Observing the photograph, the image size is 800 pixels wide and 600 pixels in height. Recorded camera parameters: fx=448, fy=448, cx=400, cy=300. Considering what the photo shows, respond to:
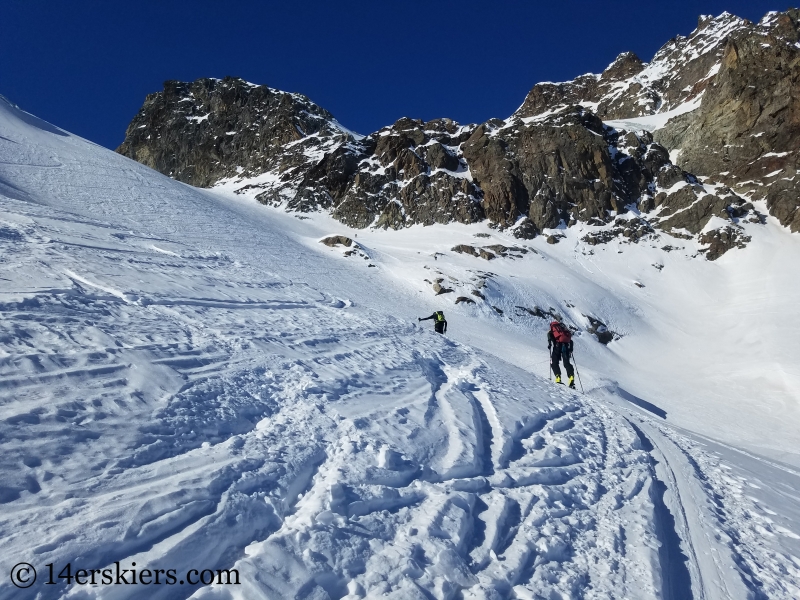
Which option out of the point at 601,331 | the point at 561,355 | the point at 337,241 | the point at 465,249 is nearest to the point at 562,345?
the point at 561,355

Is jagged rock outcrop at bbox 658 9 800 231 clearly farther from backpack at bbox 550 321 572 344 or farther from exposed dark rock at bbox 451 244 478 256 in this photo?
backpack at bbox 550 321 572 344

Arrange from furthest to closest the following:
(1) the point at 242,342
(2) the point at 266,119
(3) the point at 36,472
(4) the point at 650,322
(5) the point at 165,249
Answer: (2) the point at 266,119 → (4) the point at 650,322 → (5) the point at 165,249 → (1) the point at 242,342 → (3) the point at 36,472

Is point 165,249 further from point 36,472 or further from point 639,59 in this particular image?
point 639,59

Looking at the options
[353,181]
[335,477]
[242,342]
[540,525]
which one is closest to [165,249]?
[242,342]

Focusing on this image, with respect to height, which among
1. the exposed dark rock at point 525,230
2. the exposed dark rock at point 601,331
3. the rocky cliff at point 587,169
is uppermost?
the rocky cliff at point 587,169

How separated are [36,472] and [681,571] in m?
5.51

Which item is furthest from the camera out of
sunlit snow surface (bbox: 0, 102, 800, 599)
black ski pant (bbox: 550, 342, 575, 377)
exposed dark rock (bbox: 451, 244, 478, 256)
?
exposed dark rock (bbox: 451, 244, 478, 256)

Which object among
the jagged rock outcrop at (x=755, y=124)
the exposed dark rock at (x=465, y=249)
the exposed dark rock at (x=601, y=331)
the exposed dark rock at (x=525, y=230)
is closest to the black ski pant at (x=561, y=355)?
the exposed dark rock at (x=601, y=331)

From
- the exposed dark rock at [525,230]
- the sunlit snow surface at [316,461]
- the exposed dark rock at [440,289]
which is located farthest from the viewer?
the exposed dark rock at [525,230]

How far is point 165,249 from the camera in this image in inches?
608

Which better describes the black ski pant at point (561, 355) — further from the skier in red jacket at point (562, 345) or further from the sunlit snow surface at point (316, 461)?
the sunlit snow surface at point (316, 461)

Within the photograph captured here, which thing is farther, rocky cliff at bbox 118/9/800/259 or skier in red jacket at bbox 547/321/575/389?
rocky cliff at bbox 118/9/800/259

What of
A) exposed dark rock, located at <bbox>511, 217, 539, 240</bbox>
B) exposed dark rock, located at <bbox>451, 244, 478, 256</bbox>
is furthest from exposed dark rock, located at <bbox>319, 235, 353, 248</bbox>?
exposed dark rock, located at <bbox>511, 217, 539, 240</bbox>

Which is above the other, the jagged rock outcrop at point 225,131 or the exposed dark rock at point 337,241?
the jagged rock outcrop at point 225,131
